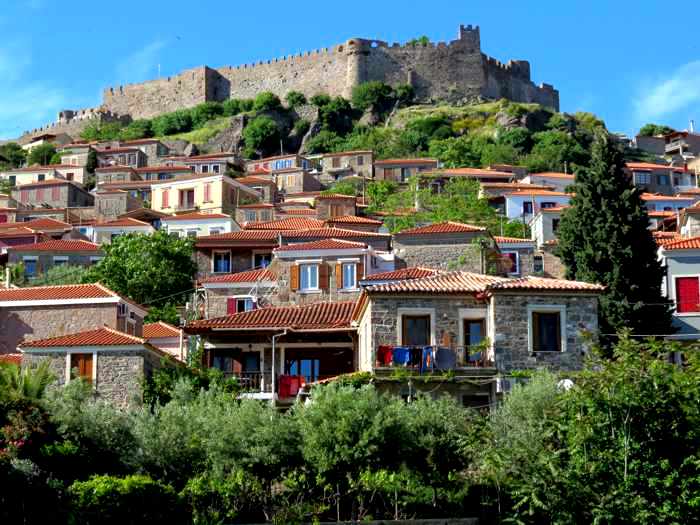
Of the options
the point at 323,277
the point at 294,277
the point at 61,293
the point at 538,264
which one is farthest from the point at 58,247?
the point at 538,264

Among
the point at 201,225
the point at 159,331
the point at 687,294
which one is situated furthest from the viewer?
the point at 201,225

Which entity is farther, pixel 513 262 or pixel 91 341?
pixel 513 262

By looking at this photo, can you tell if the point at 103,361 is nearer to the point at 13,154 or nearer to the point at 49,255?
the point at 49,255

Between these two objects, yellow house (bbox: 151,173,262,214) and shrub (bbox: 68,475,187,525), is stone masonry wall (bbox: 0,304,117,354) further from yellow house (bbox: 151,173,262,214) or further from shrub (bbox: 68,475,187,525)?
yellow house (bbox: 151,173,262,214)

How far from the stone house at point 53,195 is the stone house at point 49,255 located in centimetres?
2448

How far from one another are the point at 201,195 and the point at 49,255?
53.0ft

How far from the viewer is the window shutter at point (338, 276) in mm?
45406

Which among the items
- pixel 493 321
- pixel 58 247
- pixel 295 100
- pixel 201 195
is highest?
pixel 295 100

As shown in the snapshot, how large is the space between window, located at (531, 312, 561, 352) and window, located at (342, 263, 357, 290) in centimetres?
1380

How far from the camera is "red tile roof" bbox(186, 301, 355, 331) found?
36719mm

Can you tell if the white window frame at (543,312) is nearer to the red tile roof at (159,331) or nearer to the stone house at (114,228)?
the red tile roof at (159,331)

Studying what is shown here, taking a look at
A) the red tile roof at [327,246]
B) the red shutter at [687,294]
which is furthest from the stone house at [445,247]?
the red shutter at [687,294]

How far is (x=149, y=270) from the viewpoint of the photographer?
180 feet

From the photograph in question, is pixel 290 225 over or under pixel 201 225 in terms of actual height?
under
